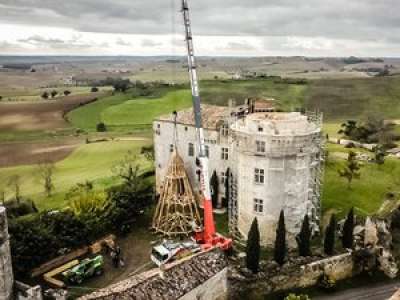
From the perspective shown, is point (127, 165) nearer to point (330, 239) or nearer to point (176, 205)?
point (176, 205)

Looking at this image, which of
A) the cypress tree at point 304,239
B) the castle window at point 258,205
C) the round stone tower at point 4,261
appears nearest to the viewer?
the round stone tower at point 4,261

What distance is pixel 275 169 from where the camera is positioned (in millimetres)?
38469

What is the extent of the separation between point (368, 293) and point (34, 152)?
59794 millimetres

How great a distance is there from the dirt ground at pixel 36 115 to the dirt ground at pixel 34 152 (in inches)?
368

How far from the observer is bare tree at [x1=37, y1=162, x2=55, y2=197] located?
57562 millimetres

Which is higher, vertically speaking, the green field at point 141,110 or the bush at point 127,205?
the green field at point 141,110

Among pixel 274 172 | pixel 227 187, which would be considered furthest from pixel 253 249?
pixel 227 187

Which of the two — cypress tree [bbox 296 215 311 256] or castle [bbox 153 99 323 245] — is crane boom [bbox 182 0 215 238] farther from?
cypress tree [bbox 296 215 311 256]

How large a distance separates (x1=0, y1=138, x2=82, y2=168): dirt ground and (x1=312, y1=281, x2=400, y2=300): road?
52338mm

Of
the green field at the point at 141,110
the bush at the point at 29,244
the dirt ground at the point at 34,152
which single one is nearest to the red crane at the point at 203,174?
the bush at the point at 29,244

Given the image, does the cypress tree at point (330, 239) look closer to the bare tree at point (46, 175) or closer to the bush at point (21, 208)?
the bush at point (21, 208)

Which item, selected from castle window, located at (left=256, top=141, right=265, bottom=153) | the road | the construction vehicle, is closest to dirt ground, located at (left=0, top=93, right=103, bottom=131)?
the construction vehicle

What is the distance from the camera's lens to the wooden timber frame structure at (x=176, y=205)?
4388cm

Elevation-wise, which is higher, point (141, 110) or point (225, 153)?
point (225, 153)
